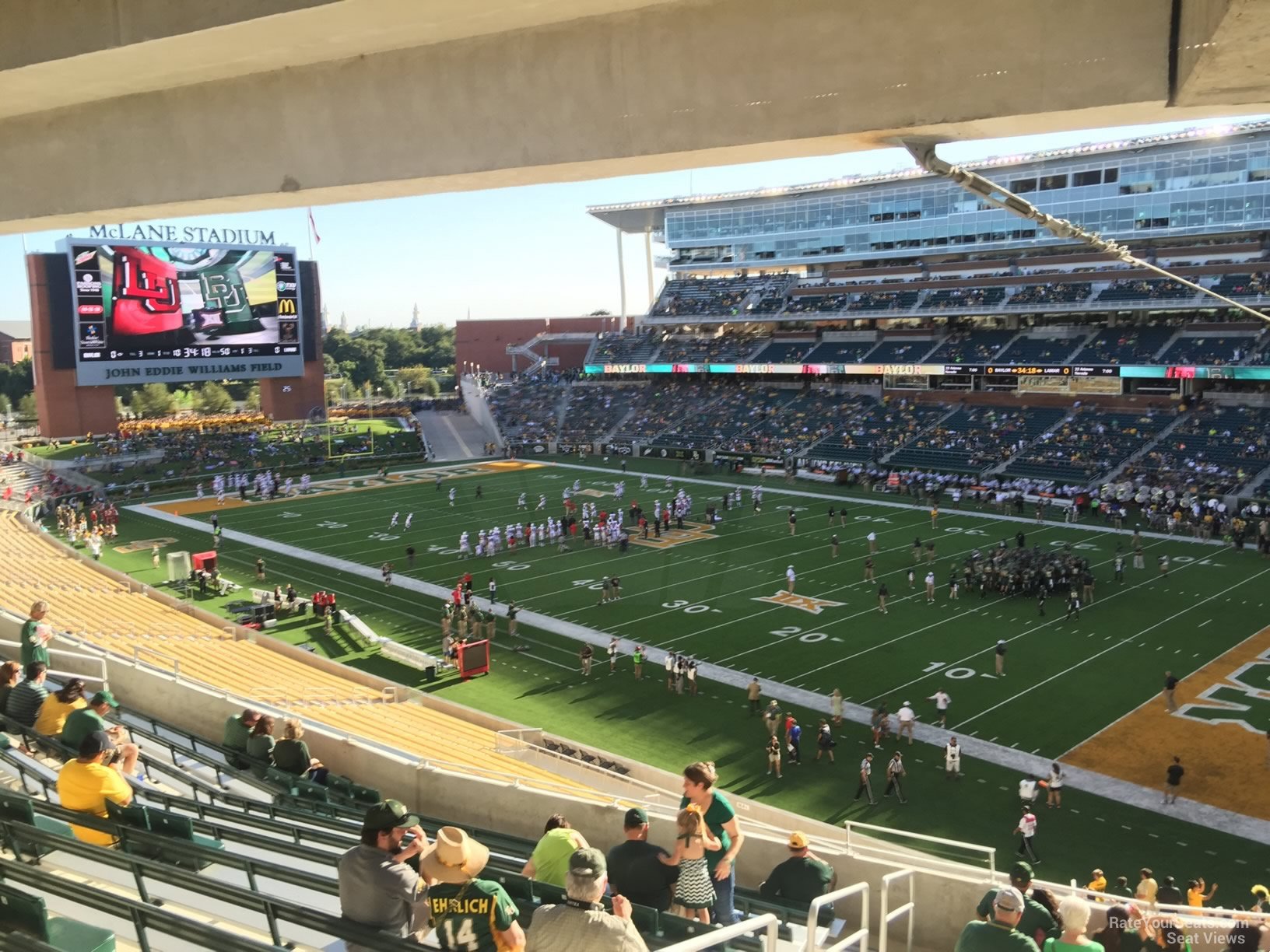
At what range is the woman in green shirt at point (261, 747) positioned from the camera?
8.34 metres

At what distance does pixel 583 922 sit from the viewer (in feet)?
11.7

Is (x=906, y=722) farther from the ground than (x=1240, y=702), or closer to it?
farther from the ground

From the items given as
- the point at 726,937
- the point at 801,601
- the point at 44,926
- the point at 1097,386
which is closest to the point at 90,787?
the point at 44,926

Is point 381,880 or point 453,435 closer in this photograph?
point 381,880

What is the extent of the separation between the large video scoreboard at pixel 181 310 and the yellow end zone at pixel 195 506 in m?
13.7

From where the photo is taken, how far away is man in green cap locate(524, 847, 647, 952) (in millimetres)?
3537

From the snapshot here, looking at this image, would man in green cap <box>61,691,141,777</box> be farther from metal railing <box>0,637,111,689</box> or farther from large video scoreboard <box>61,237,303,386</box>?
large video scoreboard <box>61,237,303,386</box>

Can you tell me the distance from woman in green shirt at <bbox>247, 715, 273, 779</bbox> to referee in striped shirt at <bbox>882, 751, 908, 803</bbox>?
9.28 meters

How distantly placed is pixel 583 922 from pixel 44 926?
6.85ft

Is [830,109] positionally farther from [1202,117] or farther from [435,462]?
[435,462]

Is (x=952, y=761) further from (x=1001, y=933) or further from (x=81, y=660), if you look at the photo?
(x=81, y=660)

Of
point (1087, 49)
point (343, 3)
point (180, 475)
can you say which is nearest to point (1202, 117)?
point (1087, 49)

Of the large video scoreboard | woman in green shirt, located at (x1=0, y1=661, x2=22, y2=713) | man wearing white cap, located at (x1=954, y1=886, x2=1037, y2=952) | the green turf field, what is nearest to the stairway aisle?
the large video scoreboard

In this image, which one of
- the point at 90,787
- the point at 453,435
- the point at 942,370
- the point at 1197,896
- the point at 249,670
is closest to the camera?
the point at 90,787
